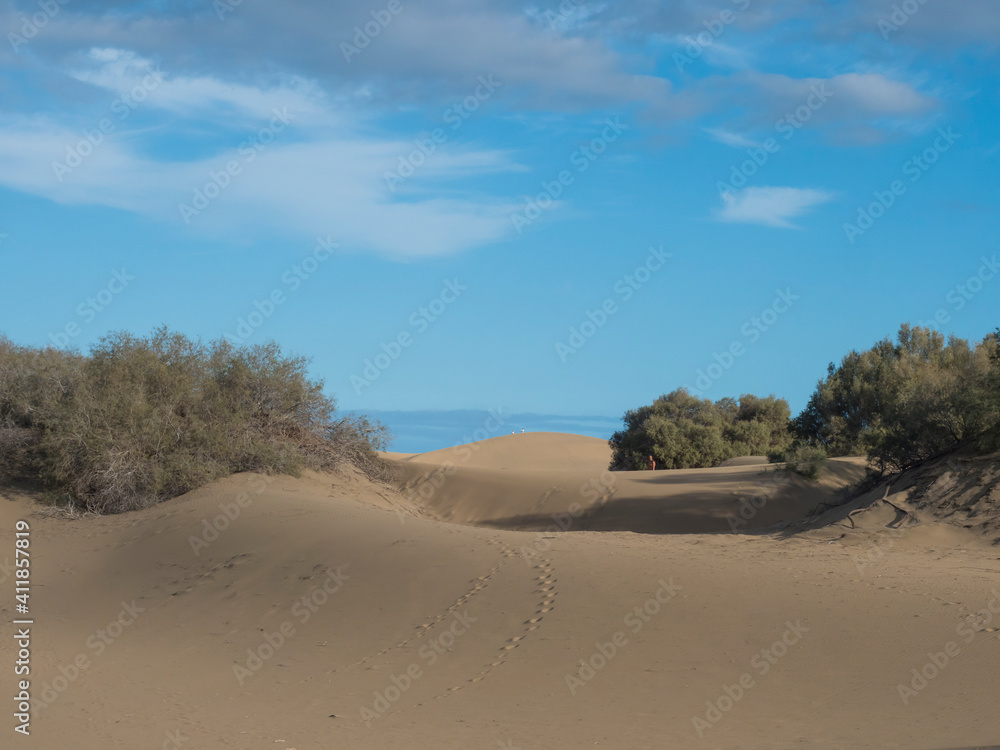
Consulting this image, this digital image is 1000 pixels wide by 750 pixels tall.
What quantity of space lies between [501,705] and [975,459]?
9.99m

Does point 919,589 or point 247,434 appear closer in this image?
point 919,589

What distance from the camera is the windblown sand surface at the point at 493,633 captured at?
6.93 meters

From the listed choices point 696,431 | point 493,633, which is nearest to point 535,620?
point 493,633

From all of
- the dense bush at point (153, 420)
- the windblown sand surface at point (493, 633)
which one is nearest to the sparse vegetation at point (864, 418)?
the windblown sand surface at point (493, 633)

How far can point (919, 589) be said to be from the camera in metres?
9.34

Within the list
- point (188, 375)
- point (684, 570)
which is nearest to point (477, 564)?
point (684, 570)

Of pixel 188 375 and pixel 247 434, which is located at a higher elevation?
pixel 188 375

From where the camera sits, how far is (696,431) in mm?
32812

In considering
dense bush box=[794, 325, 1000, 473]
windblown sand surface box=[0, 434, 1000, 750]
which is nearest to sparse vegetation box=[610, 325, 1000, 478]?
dense bush box=[794, 325, 1000, 473]

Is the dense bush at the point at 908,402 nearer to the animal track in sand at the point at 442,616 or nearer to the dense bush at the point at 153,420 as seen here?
the animal track in sand at the point at 442,616

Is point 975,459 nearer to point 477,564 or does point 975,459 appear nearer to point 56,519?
point 477,564

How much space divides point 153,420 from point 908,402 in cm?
1489

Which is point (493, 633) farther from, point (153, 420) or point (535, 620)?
point (153, 420)

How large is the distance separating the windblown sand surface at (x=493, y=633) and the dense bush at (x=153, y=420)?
104 cm
